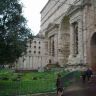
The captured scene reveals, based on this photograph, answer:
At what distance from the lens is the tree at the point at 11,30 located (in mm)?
24250

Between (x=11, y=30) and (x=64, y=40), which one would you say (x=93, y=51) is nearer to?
(x=64, y=40)

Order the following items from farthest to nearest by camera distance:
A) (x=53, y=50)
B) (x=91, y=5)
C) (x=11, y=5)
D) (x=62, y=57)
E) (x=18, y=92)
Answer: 1. (x=53, y=50)
2. (x=62, y=57)
3. (x=91, y=5)
4. (x=11, y=5)
5. (x=18, y=92)

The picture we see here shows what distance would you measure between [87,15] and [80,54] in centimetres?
620

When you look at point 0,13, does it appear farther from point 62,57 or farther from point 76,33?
point 62,57

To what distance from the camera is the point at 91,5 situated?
139 ft

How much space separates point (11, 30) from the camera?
2488 cm

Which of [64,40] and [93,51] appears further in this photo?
[64,40]

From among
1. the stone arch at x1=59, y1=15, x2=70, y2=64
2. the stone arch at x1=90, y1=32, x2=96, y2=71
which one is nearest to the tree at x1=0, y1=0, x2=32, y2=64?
the stone arch at x1=90, y1=32, x2=96, y2=71

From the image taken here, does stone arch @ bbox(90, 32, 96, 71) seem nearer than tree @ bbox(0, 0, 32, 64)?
No

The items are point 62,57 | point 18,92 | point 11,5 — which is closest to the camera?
point 18,92

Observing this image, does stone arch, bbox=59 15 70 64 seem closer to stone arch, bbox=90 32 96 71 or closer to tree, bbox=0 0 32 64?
stone arch, bbox=90 32 96 71

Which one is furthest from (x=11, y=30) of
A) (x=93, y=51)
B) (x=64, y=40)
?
(x=64, y=40)

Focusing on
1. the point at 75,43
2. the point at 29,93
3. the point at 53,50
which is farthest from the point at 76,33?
the point at 29,93

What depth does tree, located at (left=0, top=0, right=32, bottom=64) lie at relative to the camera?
24.2 metres
